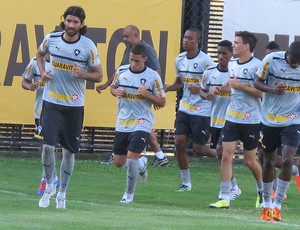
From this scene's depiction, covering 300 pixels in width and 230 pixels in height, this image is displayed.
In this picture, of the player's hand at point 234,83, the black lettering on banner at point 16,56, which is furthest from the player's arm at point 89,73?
the black lettering on banner at point 16,56

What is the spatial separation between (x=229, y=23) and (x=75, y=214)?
11.0m

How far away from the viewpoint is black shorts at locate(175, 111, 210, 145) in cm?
1741

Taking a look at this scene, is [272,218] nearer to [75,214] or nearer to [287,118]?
[287,118]

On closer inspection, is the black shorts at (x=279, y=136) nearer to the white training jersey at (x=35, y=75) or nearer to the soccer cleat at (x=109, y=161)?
the white training jersey at (x=35, y=75)

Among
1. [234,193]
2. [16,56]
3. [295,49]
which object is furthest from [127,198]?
[16,56]

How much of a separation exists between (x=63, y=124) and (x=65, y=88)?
421mm

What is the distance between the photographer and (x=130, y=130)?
15328 mm

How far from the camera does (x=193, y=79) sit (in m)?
17.4

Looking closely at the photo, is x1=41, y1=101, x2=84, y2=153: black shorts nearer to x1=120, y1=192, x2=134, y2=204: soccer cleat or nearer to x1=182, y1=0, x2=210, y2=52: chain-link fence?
x1=120, y1=192, x2=134, y2=204: soccer cleat

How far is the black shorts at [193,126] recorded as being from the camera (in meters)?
17.4

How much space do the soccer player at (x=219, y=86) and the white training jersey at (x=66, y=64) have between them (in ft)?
10.4

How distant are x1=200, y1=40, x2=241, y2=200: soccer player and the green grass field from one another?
0.72 metres

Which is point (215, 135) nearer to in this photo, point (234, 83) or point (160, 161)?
point (234, 83)

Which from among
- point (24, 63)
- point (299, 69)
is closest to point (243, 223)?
point (299, 69)
